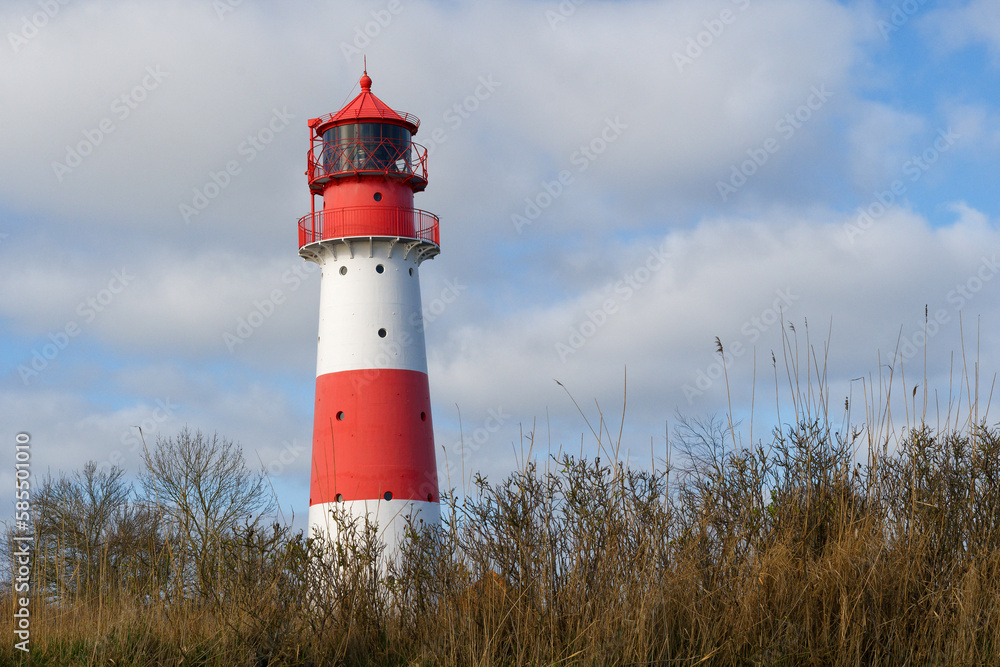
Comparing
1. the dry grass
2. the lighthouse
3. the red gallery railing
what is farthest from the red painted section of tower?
the dry grass

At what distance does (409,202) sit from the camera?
21266 millimetres

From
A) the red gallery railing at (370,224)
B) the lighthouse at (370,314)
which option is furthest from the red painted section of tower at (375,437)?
the red gallery railing at (370,224)

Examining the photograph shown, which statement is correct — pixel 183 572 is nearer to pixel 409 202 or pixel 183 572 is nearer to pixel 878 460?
pixel 878 460

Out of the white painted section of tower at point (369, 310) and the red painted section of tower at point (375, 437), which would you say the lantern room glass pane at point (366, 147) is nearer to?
the white painted section of tower at point (369, 310)

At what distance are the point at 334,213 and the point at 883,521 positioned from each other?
15.8m

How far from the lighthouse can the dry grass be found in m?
11.9

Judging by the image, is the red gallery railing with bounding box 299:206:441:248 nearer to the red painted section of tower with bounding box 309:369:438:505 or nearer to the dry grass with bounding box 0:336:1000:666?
the red painted section of tower with bounding box 309:369:438:505

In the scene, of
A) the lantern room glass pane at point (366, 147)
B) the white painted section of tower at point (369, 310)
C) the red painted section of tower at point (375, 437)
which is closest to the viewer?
the red painted section of tower at point (375, 437)

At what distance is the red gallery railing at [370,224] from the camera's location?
2053 centimetres

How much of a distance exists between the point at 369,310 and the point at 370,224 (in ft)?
5.79

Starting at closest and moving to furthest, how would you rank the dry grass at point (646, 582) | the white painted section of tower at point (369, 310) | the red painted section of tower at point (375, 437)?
the dry grass at point (646, 582) < the red painted section of tower at point (375, 437) < the white painted section of tower at point (369, 310)

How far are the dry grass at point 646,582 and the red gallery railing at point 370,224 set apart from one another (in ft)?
44.4

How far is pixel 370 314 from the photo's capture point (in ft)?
66.0

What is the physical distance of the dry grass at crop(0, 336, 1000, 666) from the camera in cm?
597
